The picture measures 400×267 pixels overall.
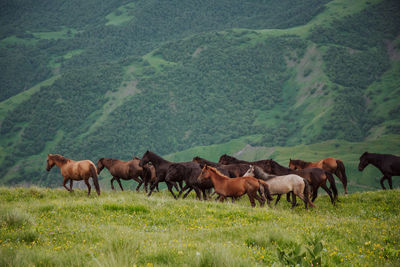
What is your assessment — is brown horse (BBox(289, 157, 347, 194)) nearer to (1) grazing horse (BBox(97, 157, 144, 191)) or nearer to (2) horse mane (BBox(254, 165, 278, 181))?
(2) horse mane (BBox(254, 165, 278, 181))

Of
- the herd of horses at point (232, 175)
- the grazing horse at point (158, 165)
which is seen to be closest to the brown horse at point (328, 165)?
the herd of horses at point (232, 175)

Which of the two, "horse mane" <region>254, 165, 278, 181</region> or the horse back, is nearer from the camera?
"horse mane" <region>254, 165, 278, 181</region>

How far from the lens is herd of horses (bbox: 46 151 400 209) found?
16.0m

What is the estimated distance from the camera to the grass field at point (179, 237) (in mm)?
6898

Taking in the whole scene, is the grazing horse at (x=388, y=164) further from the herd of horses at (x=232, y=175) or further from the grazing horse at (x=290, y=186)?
the grazing horse at (x=290, y=186)

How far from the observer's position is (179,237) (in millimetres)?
8969

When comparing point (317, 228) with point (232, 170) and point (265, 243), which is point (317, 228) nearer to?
point (265, 243)

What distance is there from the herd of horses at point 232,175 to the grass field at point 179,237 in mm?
2282

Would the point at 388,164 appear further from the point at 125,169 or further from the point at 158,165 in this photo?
the point at 125,169

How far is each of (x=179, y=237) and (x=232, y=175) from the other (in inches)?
451

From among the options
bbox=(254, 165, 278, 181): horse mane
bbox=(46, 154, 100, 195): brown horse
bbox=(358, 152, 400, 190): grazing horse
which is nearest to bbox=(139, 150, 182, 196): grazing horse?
bbox=(46, 154, 100, 195): brown horse

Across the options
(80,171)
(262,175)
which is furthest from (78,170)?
(262,175)

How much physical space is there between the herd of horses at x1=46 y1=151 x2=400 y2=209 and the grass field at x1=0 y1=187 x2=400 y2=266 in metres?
2.28

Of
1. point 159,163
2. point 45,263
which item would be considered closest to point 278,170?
point 159,163
